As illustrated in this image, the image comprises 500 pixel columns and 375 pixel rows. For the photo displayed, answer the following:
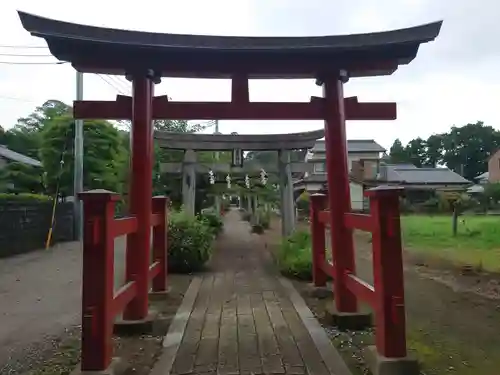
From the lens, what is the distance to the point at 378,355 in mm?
3344

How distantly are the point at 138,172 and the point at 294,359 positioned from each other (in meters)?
2.38

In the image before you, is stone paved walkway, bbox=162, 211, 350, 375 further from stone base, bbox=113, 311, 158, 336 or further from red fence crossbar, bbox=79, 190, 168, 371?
red fence crossbar, bbox=79, 190, 168, 371

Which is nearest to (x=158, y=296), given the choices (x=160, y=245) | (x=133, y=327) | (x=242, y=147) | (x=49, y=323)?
(x=160, y=245)

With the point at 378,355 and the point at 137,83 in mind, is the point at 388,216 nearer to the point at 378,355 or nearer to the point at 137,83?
the point at 378,355

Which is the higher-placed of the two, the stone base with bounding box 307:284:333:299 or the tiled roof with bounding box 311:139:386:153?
the tiled roof with bounding box 311:139:386:153

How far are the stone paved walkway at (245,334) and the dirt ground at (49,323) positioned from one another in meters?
0.33

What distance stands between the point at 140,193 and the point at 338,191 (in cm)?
205

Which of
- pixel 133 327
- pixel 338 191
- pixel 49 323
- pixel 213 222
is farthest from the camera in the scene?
pixel 213 222

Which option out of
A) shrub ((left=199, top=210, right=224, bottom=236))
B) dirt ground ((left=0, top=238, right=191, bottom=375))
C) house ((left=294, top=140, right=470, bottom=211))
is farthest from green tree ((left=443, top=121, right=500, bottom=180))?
dirt ground ((left=0, top=238, right=191, bottom=375))

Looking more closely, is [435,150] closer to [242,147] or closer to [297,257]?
[242,147]

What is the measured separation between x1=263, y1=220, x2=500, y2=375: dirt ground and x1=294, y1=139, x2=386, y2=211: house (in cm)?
2126

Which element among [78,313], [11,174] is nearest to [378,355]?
[78,313]

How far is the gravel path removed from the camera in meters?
4.18

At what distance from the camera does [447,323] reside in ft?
16.8
